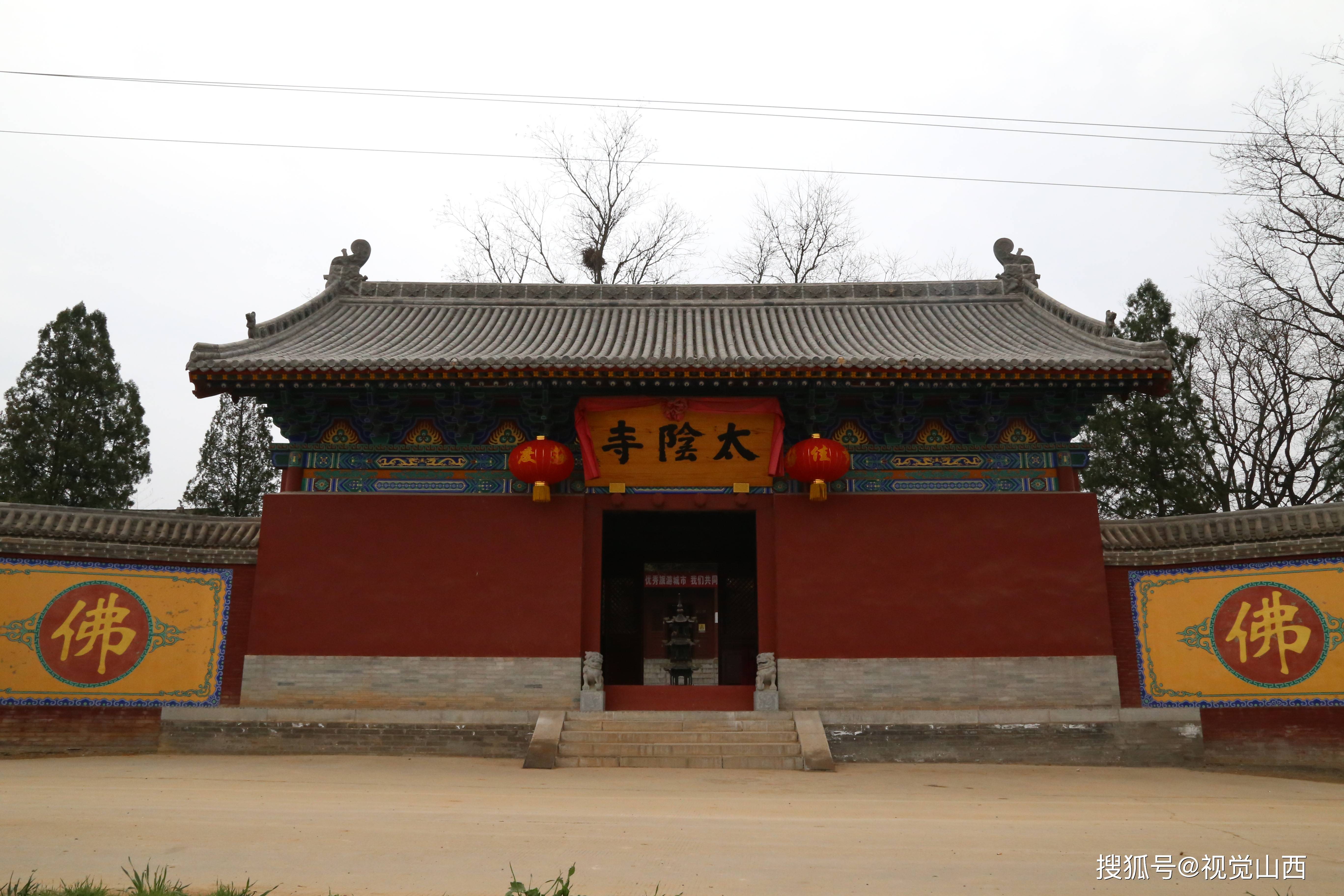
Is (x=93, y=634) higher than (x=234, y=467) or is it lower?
lower

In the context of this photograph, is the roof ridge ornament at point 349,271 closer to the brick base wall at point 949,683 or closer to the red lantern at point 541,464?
the red lantern at point 541,464

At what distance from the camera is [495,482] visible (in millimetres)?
10344

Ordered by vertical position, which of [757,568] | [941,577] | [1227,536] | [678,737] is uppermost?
[1227,536]

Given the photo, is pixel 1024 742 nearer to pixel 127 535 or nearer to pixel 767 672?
pixel 767 672

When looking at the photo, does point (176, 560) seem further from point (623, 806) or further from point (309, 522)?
point (623, 806)

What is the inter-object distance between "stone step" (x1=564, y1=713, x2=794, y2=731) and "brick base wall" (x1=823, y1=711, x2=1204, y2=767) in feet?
2.26

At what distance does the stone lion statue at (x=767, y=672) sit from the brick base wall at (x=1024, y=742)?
2.31ft

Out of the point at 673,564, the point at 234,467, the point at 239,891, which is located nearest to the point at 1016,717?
the point at 673,564

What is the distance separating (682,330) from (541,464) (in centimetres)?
341

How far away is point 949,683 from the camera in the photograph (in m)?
9.73

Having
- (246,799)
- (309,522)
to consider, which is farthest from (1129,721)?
(309,522)

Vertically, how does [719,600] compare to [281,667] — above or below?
above

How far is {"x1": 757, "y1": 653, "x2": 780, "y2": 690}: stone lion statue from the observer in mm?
9664

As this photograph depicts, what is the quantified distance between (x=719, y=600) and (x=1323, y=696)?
7.45 metres
